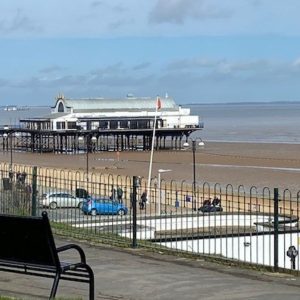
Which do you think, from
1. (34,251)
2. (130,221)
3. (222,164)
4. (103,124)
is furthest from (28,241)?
(103,124)

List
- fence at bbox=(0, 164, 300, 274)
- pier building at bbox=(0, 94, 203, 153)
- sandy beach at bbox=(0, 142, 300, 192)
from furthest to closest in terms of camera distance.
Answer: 1. pier building at bbox=(0, 94, 203, 153)
2. sandy beach at bbox=(0, 142, 300, 192)
3. fence at bbox=(0, 164, 300, 274)

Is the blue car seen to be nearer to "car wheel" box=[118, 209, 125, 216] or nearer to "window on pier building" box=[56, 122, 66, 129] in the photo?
"car wheel" box=[118, 209, 125, 216]

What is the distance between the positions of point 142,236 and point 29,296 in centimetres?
654

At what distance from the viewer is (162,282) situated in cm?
898

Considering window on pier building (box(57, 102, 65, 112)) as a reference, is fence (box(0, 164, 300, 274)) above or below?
below

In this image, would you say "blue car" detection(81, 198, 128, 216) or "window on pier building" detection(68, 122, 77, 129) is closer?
"blue car" detection(81, 198, 128, 216)

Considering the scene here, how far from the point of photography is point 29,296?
7.92 m

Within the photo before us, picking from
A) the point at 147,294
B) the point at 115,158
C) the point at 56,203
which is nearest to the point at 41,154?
→ the point at 115,158

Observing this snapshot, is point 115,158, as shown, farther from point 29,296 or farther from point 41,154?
point 29,296

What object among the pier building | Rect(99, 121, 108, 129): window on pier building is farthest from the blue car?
Rect(99, 121, 108, 129): window on pier building

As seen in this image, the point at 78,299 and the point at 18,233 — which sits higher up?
the point at 18,233

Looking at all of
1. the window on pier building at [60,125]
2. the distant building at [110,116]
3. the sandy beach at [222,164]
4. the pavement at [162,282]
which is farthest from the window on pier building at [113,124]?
the pavement at [162,282]

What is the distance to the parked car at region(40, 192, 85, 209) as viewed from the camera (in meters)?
14.5

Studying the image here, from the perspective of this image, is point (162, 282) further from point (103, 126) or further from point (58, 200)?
point (103, 126)
